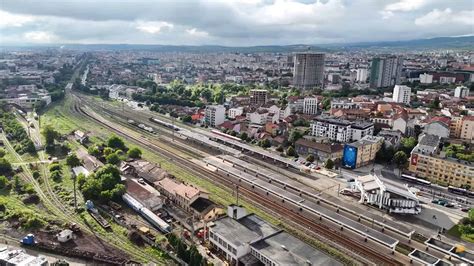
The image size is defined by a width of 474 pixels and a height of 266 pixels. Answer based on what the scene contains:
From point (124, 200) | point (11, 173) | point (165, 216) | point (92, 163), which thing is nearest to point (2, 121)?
point (11, 173)

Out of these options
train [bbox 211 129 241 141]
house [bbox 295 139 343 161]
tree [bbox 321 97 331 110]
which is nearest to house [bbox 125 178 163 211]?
train [bbox 211 129 241 141]

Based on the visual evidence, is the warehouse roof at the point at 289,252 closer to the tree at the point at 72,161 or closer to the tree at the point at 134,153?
the tree at the point at 134,153

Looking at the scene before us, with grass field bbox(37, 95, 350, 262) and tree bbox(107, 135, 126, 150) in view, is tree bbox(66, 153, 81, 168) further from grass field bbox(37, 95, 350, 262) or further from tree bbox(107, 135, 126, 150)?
tree bbox(107, 135, 126, 150)

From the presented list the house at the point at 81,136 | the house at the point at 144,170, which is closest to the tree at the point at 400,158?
the house at the point at 144,170

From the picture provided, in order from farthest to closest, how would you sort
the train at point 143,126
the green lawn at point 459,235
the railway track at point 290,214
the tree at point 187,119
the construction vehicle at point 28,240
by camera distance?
the tree at point 187,119, the train at point 143,126, the green lawn at point 459,235, the construction vehicle at point 28,240, the railway track at point 290,214

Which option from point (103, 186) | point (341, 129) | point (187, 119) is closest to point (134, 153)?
point (103, 186)

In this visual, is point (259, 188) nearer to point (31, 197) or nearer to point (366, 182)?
point (366, 182)
